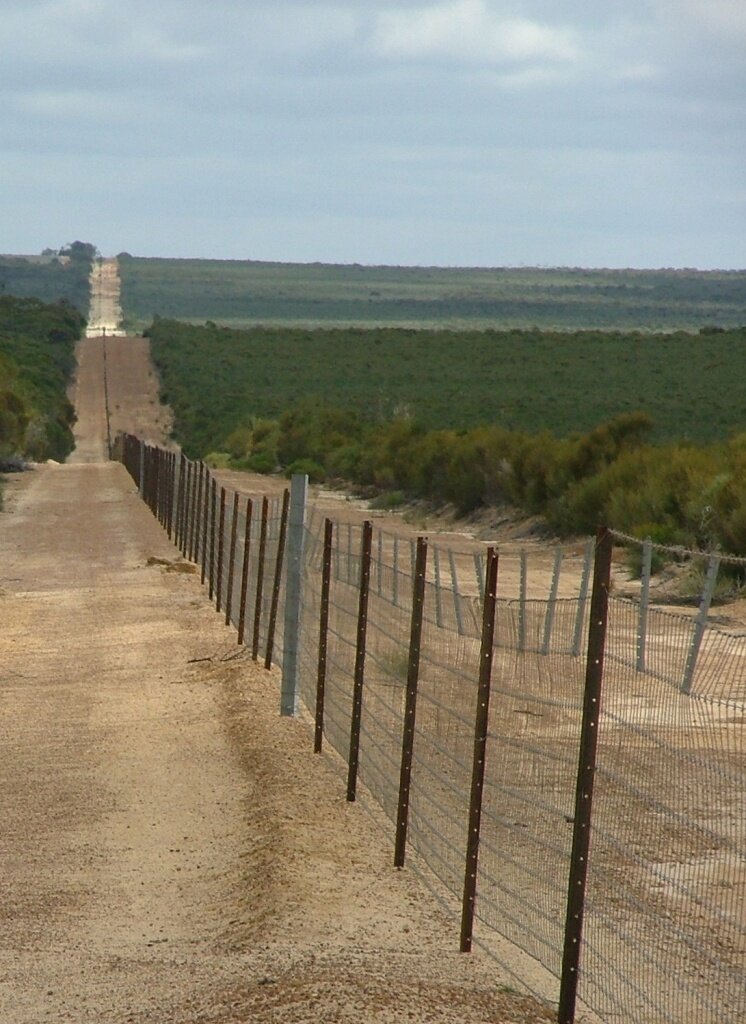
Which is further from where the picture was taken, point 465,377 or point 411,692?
point 465,377

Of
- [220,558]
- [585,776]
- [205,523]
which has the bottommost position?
[205,523]

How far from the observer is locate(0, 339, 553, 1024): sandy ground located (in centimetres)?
624

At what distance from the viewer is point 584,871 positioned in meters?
5.63

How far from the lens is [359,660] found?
945 centimetres

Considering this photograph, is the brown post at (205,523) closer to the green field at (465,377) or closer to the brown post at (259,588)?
the brown post at (259,588)

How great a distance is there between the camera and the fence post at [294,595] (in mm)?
12180

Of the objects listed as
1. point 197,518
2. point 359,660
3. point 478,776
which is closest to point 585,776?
point 478,776

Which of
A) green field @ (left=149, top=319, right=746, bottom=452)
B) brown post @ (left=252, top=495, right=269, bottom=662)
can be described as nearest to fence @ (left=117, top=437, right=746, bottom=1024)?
brown post @ (left=252, top=495, right=269, bottom=662)

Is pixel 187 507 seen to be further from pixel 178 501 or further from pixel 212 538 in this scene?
pixel 212 538

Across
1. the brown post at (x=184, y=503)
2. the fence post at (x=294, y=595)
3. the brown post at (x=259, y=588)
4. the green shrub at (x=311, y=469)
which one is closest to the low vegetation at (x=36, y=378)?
the green shrub at (x=311, y=469)

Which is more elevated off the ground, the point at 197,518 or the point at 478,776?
the point at 478,776

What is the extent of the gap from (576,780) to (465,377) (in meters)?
79.5

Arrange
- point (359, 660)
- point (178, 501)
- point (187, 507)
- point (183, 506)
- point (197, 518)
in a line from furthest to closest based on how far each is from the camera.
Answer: point (178, 501) → point (183, 506) → point (187, 507) → point (197, 518) → point (359, 660)

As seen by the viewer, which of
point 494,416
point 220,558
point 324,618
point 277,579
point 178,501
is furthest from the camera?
point 494,416
